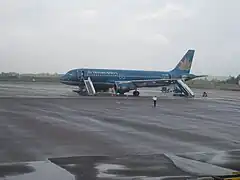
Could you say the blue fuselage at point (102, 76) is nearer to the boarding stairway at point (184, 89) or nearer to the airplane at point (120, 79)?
the airplane at point (120, 79)

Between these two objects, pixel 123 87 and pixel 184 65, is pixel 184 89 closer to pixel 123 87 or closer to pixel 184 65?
pixel 184 65

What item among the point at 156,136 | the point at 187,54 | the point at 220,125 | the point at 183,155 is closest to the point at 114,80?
the point at 187,54

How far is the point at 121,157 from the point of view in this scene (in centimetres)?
1055

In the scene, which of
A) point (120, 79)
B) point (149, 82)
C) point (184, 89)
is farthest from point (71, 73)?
point (184, 89)

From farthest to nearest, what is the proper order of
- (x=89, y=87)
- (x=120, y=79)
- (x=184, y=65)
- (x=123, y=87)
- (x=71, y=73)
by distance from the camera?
1. (x=184, y=65)
2. (x=120, y=79)
3. (x=123, y=87)
4. (x=71, y=73)
5. (x=89, y=87)

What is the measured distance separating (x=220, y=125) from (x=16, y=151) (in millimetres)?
11582

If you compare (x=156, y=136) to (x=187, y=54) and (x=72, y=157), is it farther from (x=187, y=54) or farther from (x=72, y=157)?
(x=187, y=54)

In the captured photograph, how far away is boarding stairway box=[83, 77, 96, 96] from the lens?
46344 mm

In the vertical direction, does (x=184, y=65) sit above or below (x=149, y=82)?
above

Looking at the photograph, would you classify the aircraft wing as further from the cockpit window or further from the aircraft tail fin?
the cockpit window

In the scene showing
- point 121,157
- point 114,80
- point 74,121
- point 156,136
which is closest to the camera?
point 121,157

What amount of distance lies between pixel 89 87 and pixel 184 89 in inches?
506

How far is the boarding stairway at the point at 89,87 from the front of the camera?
46344 millimetres

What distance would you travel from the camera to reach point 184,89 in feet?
170
